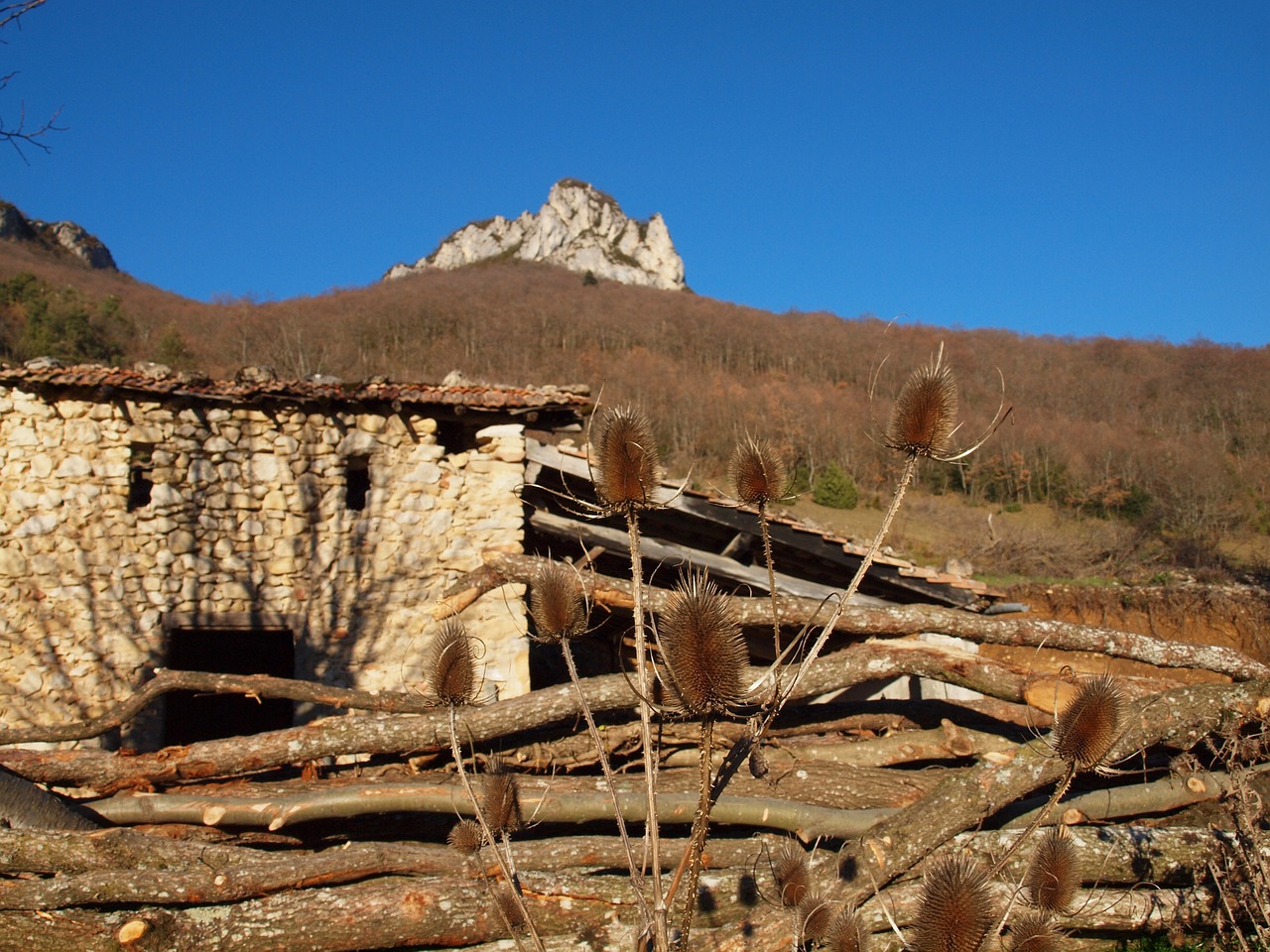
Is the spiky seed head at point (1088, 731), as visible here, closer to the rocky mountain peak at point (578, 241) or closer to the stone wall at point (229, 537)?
the stone wall at point (229, 537)

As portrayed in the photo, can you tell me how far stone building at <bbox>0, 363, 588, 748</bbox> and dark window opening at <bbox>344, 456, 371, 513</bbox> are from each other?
0.08 ft

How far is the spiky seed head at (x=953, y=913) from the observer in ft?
7.19

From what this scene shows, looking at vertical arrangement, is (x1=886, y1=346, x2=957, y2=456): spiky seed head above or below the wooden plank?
above

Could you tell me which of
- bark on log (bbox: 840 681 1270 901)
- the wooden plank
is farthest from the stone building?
bark on log (bbox: 840 681 1270 901)

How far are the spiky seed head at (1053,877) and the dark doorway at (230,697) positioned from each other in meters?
8.65

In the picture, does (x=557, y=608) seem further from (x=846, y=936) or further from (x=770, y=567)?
(x=846, y=936)

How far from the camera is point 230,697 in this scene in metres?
10.6

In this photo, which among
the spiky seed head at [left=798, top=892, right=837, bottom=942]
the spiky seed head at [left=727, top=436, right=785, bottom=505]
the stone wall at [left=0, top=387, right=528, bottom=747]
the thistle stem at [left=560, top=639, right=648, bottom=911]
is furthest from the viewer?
the stone wall at [left=0, top=387, right=528, bottom=747]

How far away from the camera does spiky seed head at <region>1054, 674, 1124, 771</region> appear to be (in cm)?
263

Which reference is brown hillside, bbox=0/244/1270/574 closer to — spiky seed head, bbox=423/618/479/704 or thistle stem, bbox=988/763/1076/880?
thistle stem, bbox=988/763/1076/880

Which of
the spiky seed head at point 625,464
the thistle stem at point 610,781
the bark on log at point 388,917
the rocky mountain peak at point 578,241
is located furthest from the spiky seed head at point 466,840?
the rocky mountain peak at point 578,241

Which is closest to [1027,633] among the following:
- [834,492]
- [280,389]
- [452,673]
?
[452,673]

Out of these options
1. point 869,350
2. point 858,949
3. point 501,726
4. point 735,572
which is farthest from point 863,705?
point 869,350

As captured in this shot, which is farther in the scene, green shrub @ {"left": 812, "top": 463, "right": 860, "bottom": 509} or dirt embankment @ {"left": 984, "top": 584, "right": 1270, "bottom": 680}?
green shrub @ {"left": 812, "top": 463, "right": 860, "bottom": 509}
